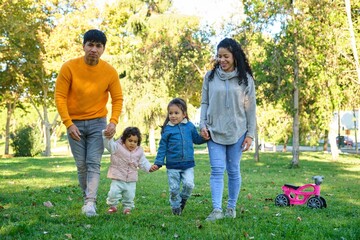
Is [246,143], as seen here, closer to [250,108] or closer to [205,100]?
[250,108]

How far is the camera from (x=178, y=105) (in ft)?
20.4

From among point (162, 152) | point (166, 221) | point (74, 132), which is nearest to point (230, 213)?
point (166, 221)

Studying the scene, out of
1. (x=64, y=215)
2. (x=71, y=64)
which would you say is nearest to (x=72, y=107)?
(x=71, y=64)

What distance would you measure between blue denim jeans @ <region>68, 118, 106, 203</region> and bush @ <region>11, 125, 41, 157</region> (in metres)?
25.9

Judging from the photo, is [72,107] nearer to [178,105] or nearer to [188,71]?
[178,105]

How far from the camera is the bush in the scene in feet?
101

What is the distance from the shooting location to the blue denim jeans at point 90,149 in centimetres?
598

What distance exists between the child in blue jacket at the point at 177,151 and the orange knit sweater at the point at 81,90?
71cm

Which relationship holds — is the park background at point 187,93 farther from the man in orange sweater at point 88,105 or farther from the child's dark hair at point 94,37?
the child's dark hair at point 94,37

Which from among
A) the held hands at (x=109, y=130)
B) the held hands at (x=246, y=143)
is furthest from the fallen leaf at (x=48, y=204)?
the held hands at (x=246, y=143)

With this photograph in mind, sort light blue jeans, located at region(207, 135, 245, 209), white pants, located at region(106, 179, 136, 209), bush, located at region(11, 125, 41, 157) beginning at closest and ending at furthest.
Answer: light blue jeans, located at region(207, 135, 245, 209)
white pants, located at region(106, 179, 136, 209)
bush, located at region(11, 125, 41, 157)

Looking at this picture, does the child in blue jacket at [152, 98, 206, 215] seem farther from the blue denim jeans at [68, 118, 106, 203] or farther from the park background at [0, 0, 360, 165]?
the park background at [0, 0, 360, 165]

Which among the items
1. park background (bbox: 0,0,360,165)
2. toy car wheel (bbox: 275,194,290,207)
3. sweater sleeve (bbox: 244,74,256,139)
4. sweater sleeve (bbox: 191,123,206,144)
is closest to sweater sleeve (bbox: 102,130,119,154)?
sweater sleeve (bbox: 191,123,206,144)

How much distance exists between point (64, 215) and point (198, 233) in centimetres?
190
